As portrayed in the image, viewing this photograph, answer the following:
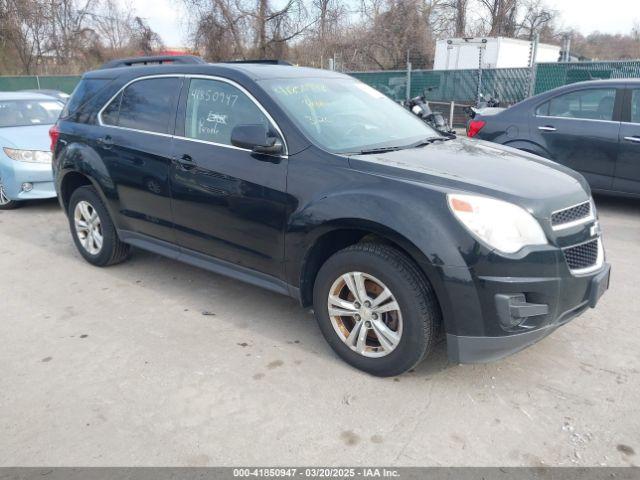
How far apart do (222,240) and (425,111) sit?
8786 mm

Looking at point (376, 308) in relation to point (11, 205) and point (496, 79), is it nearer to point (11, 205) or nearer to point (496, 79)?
point (11, 205)

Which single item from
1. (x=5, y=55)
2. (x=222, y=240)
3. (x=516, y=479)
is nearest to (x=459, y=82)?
(x=222, y=240)

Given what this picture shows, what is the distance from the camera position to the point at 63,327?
390 cm

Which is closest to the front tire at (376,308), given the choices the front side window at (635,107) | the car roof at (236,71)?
the car roof at (236,71)

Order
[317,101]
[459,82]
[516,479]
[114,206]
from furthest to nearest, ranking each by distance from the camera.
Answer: [459,82] < [114,206] < [317,101] < [516,479]

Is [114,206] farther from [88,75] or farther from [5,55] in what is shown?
[5,55]

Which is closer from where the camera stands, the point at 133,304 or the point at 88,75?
the point at 133,304

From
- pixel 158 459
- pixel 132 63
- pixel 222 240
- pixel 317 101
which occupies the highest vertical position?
pixel 132 63

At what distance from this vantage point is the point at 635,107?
6.32m

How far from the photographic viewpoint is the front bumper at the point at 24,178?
702 centimetres

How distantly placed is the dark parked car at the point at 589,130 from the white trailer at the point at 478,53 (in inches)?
557

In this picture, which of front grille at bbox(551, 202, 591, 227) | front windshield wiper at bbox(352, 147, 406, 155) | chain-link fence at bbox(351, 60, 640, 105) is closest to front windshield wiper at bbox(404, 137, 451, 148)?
front windshield wiper at bbox(352, 147, 406, 155)

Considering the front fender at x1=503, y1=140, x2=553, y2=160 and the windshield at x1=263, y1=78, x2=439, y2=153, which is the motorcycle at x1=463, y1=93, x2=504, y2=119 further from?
the windshield at x1=263, y1=78, x2=439, y2=153

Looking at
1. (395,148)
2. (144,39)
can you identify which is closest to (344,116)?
(395,148)
